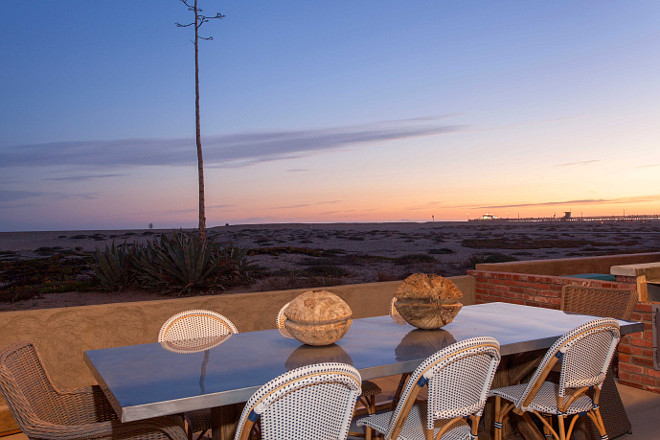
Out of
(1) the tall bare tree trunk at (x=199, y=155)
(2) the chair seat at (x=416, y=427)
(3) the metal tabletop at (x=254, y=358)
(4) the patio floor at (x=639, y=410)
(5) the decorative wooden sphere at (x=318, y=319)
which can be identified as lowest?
(4) the patio floor at (x=639, y=410)

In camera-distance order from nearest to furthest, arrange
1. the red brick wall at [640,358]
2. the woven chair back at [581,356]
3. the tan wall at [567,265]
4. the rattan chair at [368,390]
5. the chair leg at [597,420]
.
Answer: the woven chair back at [581,356] → the chair leg at [597,420] → the rattan chair at [368,390] → the red brick wall at [640,358] → the tan wall at [567,265]

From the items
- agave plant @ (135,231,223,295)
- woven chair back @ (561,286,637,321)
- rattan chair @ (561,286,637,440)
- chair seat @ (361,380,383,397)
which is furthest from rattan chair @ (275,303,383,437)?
agave plant @ (135,231,223,295)

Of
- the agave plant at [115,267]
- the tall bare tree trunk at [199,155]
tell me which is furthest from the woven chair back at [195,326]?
the tall bare tree trunk at [199,155]

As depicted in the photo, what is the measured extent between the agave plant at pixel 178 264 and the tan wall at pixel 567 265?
5.31 m

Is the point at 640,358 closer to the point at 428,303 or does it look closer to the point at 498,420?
the point at 498,420

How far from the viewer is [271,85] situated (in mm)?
15250

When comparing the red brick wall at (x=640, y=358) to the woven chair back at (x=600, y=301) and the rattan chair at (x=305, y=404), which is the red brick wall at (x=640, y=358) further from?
the rattan chair at (x=305, y=404)

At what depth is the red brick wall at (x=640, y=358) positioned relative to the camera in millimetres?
4891

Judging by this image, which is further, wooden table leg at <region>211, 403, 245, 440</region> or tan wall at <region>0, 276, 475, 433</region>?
tan wall at <region>0, 276, 475, 433</region>

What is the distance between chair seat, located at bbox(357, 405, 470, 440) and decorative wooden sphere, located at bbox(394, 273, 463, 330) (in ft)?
1.78

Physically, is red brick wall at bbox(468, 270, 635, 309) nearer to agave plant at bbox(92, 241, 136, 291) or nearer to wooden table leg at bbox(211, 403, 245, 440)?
wooden table leg at bbox(211, 403, 245, 440)

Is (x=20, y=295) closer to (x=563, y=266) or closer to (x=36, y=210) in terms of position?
(x=36, y=210)

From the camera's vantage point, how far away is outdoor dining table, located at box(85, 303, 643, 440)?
2.18 m

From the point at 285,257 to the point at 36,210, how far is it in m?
13.0
